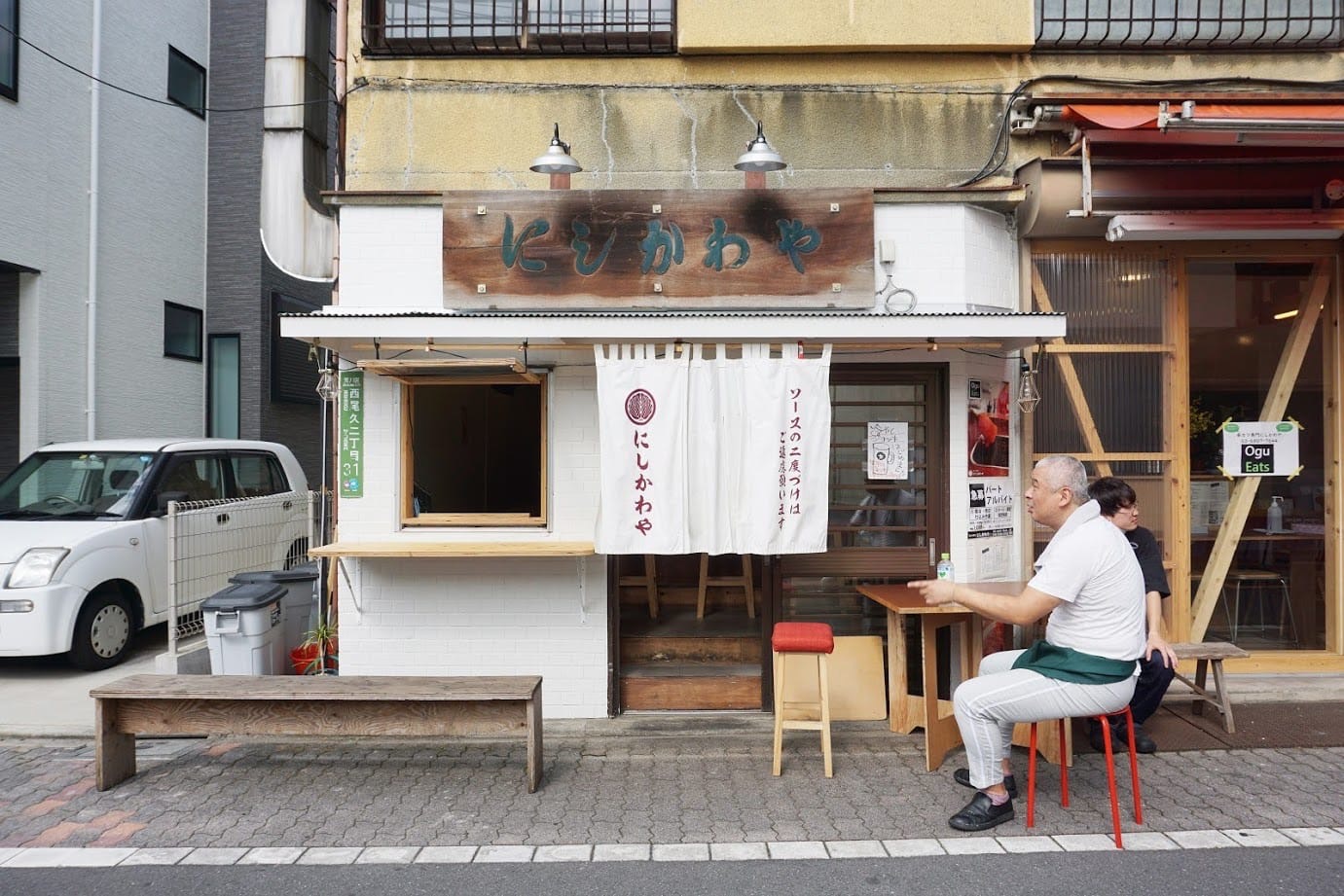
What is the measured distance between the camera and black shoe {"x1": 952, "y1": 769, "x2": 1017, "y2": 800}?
4.75 metres

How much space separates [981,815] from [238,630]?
17.1 feet

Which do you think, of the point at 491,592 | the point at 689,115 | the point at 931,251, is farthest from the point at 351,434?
the point at 931,251

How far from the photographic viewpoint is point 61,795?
502 centimetres

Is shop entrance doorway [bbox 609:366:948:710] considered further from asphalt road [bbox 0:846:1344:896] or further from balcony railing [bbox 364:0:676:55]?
balcony railing [bbox 364:0:676:55]

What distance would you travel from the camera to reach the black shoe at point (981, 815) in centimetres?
448

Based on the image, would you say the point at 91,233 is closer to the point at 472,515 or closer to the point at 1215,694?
the point at 472,515

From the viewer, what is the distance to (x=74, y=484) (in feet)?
27.6

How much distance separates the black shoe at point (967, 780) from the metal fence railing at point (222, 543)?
498cm

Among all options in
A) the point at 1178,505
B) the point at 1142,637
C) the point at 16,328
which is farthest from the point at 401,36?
the point at 16,328

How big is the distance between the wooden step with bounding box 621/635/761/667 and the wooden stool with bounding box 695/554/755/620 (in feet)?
2.42

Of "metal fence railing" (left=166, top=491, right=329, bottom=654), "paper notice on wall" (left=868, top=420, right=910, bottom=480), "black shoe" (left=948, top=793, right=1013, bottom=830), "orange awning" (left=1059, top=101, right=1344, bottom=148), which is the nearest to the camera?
"black shoe" (left=948, top=793, right=1013, bottom=830)

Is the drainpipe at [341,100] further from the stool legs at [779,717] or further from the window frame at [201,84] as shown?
the window frame at [201,84]

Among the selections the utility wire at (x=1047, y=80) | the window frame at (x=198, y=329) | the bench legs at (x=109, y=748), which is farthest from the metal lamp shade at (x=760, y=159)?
the window frame at (x=198, y=329)

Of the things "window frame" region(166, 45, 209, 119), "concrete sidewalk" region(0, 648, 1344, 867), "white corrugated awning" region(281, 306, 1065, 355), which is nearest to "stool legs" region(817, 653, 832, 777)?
"concrete sidewalk" region(0, 648, 1344, 867)
